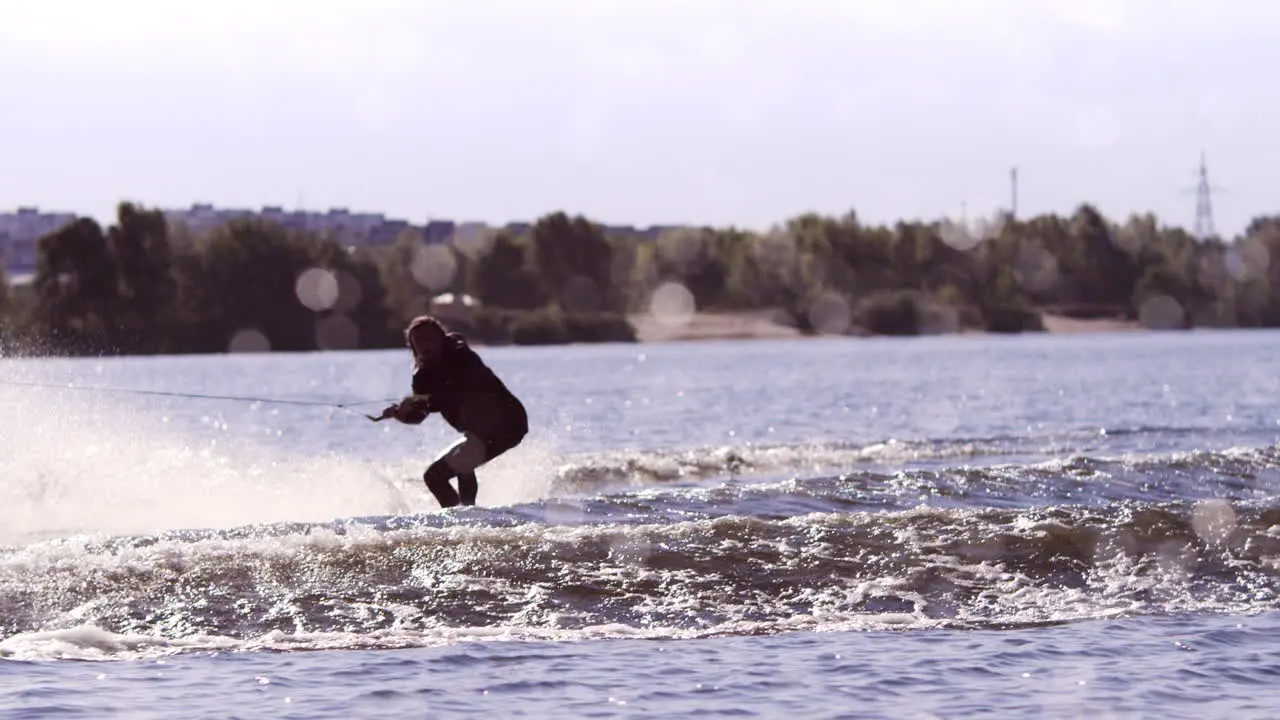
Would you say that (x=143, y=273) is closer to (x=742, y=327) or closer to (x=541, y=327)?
(x=541, y=327)

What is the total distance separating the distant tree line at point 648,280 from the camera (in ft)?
403

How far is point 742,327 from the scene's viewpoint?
164m

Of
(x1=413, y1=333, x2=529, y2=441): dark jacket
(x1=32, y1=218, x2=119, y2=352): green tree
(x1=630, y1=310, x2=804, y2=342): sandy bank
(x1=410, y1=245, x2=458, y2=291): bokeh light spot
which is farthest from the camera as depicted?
(x1=410, y1=245, x2=458, y2=291): bokeh light spot

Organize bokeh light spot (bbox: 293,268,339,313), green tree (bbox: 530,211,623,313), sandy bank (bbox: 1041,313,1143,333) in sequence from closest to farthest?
bokeh light spot (bbox: 293,268,339,313) → green tree (bbox: 530,211,623,313) → sandy bank (bbox: 1041,313,1143,333)

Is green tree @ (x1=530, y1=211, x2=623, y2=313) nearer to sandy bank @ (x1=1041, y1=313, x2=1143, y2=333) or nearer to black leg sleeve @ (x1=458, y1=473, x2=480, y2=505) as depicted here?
sandy bank @ (x1=1041, y1=313, x2=1143, y2=333)

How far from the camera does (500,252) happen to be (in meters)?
153

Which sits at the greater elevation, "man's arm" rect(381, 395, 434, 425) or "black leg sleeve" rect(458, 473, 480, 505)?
"man's arm" rect(381, 395, 434, 425)

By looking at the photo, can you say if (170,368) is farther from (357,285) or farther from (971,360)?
(971,360)

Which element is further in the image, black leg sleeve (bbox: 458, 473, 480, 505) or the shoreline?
the shoreline

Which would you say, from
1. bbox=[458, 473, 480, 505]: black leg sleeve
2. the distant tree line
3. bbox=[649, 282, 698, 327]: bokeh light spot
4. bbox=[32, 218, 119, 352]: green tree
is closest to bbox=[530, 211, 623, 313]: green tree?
the distant tree line

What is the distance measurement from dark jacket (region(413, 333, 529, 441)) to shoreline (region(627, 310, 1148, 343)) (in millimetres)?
137162

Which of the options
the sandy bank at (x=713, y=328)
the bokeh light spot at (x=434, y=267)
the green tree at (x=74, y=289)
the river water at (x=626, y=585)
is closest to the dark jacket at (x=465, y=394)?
the river water at (x=626, y=585)

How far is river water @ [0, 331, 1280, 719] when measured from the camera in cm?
1050

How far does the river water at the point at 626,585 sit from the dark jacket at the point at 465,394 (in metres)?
0.99
